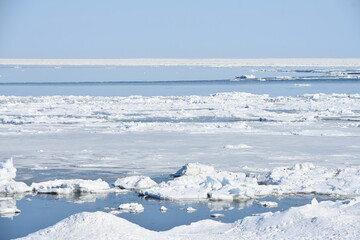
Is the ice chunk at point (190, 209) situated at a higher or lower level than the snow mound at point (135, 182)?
lower

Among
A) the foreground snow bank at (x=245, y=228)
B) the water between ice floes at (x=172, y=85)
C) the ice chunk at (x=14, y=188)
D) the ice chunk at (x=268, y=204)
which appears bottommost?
the ice chunk at (x=268, y=204)

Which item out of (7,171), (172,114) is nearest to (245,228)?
(7,171)

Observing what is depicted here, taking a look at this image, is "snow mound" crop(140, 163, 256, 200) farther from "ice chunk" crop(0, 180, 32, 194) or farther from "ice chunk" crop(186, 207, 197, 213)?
"ice chunk" crop(0, 180, 32, 194)

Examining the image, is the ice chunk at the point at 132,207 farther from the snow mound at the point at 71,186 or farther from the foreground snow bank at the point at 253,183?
the snow mound at the point at 71,186

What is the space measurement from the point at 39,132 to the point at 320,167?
7613mm

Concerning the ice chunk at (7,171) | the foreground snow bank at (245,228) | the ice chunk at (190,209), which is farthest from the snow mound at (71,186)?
the foreground snow bank at (245,228)

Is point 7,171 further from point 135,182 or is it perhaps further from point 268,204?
→ point 268,204

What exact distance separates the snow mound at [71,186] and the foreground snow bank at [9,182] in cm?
16

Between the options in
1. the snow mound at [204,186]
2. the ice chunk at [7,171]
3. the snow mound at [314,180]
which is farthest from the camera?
the ice chunk at [7,171]

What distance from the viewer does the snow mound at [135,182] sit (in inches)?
360

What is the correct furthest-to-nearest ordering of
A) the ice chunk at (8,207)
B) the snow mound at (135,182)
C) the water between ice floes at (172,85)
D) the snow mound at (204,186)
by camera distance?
the water between ice floes at (172,85) → the snow mound at (135,182) → the snow mound at (204,186) → the ice chunk at (8,207)

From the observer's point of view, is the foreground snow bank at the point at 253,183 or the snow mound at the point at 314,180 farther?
the snow mound at the point at 314,180

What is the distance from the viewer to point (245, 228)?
6.64 meters

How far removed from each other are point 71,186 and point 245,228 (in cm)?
325
